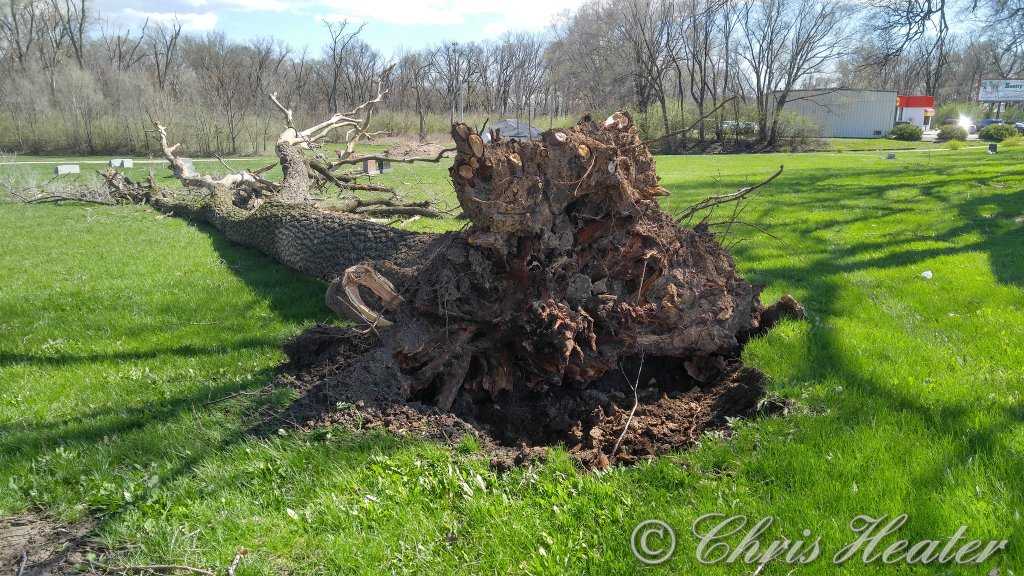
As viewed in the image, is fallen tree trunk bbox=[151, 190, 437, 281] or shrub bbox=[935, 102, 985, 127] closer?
fallen tree trunk bbox=[151, 190, 437, 281]

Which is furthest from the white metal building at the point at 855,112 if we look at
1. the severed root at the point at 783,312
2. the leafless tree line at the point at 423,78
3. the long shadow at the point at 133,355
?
the long shadow at the point at 133,355

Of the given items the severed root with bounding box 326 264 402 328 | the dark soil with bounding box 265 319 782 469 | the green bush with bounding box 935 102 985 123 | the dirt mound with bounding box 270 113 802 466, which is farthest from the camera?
the green bush with bounding box 935 102 985 123

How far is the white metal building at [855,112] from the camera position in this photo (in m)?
46.6

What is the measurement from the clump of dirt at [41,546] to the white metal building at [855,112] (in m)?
51.1

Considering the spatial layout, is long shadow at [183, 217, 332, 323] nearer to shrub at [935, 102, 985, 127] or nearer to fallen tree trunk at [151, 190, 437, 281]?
fallen tree trunk at [151, 190, 437, 281]

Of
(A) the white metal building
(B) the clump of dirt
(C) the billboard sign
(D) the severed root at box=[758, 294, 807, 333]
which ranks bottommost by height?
(B) the clump of dirt

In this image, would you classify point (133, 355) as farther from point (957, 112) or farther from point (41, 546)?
point (957, 112)

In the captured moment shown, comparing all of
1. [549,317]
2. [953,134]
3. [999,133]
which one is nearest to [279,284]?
[549,317]

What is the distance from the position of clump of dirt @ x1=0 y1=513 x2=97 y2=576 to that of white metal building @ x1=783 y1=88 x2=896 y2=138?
5109 centimetres

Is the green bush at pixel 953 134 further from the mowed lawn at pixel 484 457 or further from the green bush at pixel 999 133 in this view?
the mowed lawn at pixel 484 457

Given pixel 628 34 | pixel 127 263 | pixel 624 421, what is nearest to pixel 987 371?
pixel 624 421

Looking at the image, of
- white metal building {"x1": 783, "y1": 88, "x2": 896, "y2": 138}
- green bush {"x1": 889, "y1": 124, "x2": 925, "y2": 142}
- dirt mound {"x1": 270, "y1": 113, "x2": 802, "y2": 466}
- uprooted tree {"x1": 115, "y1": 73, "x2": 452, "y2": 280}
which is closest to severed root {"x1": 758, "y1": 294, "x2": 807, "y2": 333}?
dirt mound {"x1": 270, "y1": 113, "x2": 802, "y2": 466}

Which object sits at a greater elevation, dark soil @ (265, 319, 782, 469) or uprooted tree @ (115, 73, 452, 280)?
uprooted tree @ (115, 73, 452, 280)

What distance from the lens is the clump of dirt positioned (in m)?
2.57
